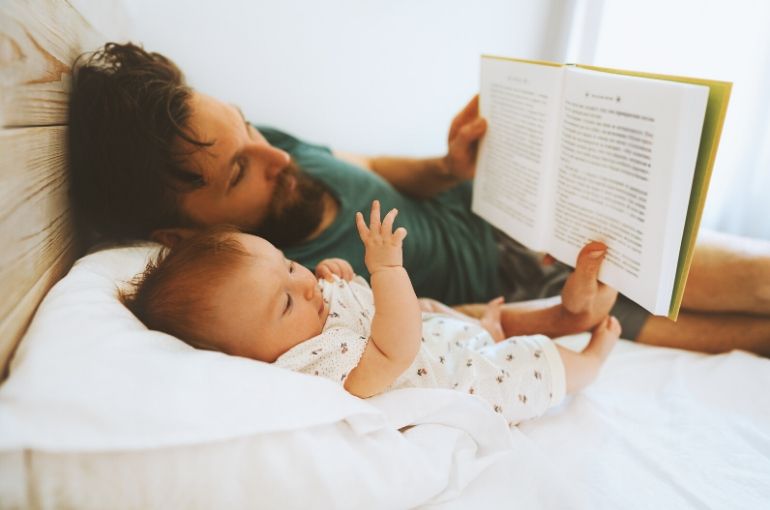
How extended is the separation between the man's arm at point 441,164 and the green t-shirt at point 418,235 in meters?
0.05

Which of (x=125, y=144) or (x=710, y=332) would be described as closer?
(x=125, y=144)

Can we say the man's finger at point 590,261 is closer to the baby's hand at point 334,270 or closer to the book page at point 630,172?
the book page at point 630,172

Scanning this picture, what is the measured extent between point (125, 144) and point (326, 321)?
1.54 ft

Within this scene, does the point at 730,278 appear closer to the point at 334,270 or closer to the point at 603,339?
the point at 603,339

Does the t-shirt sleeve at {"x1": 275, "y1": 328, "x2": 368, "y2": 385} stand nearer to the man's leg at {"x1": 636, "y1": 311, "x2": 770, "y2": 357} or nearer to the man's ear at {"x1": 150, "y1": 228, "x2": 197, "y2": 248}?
the man's ear at {"x1": 150, "y1": 228, "x2": 197, "y2": 248}

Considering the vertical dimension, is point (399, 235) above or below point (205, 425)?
above

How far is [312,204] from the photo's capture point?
1099 millimetres

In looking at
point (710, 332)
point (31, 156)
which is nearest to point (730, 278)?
point (710, 332)

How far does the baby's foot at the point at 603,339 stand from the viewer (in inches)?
35.9

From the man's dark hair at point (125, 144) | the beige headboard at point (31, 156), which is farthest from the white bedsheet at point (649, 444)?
the man's dark hair at point (125, 144)

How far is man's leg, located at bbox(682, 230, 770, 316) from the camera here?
0.98 meters

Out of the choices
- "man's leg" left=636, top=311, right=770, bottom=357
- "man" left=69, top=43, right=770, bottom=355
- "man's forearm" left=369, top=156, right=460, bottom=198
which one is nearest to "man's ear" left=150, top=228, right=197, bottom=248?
"man" left=69, top=43, right=770, bottom=355

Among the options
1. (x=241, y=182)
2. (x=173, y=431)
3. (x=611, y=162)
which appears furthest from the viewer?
(x=241, y=182)

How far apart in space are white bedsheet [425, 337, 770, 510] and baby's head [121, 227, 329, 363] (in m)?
0.30
